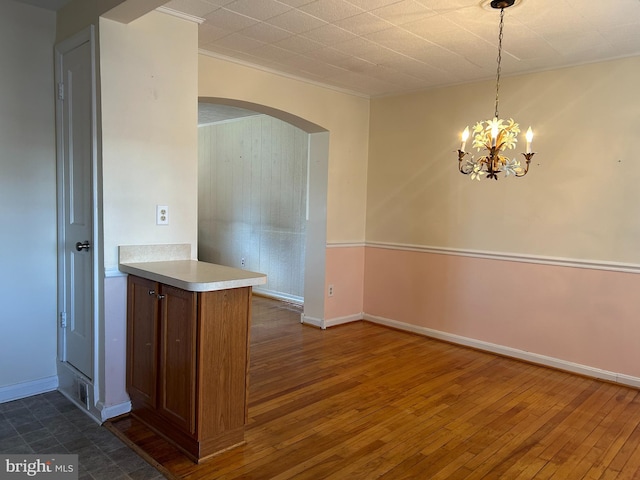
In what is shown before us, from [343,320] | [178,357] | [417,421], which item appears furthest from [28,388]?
[343,320]

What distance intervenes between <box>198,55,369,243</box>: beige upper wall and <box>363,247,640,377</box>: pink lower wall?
0.57 m

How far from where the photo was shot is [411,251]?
478cm

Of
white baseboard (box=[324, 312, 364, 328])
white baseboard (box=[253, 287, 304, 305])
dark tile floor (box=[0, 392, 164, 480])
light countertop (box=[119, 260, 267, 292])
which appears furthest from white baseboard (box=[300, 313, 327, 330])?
dark tile floor (box=[0, 392, 164, 480])

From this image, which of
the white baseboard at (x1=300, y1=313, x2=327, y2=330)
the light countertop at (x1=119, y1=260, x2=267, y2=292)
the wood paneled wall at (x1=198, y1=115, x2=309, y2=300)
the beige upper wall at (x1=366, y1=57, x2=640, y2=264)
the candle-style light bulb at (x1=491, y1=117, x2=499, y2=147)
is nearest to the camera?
the light countertop at (x1=119, y1=260, x2=267, y2=292)

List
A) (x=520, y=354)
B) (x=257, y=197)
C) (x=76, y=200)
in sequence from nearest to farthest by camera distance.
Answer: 1. (x=76, y=200)
2. (x=520, y=354)
3. (x=257, y=197)

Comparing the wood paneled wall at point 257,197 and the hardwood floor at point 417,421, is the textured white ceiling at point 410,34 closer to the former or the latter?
the wood paneled wall at point 257,197

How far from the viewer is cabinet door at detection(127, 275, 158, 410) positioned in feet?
8.14

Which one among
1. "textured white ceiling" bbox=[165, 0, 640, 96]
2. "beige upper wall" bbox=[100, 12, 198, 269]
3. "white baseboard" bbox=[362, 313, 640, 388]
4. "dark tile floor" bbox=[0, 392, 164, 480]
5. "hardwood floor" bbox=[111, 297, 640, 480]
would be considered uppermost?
"textured white ceiling" bbox=[165, 0, 640, 96]

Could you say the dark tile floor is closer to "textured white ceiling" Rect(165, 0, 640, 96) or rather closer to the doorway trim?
the doorway trim

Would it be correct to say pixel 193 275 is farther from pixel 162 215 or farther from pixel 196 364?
pixel 162 215

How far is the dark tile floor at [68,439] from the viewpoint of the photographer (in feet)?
7.17

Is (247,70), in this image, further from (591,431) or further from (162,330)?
(591,431)

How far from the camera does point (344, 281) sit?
507 cm

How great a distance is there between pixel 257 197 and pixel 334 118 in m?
2.12
